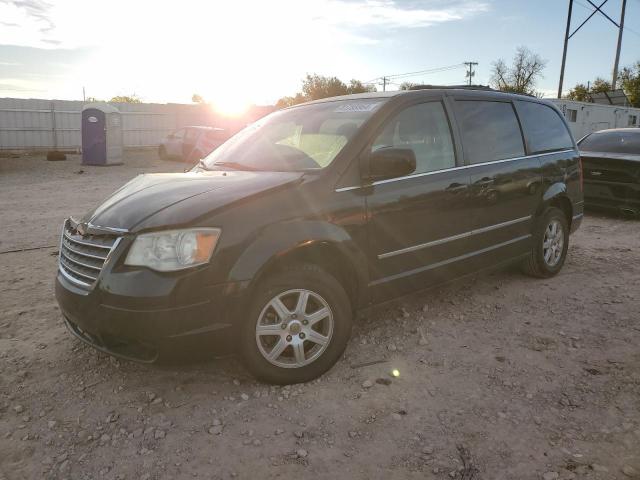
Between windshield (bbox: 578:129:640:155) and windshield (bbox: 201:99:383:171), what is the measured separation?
21.9 feet

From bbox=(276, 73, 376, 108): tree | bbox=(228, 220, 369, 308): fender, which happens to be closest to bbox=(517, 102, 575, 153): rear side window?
bbox=(228, 220, 369, 308): fender

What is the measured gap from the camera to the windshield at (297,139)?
3.41 metres

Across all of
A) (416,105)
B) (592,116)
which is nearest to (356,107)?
(416,105)

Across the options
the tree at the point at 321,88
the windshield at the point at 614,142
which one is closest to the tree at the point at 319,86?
the tree at the point at 321,88

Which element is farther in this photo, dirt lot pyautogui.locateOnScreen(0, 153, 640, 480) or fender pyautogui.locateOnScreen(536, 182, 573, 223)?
fender pyautogui.locateOnScreen(536, 182, 573, 223)

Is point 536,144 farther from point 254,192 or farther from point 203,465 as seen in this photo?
point 203,465

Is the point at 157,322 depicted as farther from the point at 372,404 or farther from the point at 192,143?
the point at 192,143

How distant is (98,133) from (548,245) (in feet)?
54.2

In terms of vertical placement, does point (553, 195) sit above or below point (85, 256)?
above

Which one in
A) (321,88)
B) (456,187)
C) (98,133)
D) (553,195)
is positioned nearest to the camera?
(456,187)

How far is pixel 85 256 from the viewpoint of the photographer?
2875 mm

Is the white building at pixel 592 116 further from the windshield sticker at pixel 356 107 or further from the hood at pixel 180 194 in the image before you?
the hood at pixel 180 194

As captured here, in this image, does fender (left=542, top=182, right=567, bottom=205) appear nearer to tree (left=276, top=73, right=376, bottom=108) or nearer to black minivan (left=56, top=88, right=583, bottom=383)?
black minivan (left=56, top=88, right=583, bottom=383)

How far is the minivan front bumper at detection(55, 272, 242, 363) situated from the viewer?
8.50 ft
